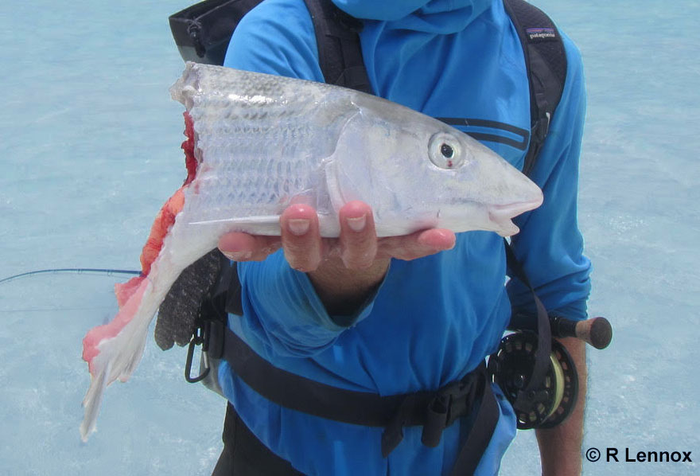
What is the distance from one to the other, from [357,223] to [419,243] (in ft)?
0.41

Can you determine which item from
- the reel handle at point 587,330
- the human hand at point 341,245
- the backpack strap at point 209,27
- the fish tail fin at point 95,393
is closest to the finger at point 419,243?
the human hand at point 341,245

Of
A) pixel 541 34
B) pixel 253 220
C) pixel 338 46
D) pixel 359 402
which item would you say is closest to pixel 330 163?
pixel 253 220

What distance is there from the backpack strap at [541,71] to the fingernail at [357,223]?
2.54 feet

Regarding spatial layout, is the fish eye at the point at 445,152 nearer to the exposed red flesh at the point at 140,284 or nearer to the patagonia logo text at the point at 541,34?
the exposed red flesh at the point at 140,284

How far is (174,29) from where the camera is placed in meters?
1.77

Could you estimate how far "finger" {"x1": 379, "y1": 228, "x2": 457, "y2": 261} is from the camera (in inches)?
44.4

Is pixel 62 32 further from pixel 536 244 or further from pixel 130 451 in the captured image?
pixel 536 244

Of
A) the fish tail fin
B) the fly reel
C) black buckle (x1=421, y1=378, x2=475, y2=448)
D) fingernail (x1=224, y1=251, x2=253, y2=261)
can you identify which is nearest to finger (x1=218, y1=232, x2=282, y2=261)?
fingernail (x1=224, y1=251, x2=253, y2=261)

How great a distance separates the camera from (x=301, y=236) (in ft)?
3.63

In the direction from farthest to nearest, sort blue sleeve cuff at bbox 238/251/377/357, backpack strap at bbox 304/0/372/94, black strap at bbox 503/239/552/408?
1. black strap at bbox 503/239/552/408
2. backpack strap at bbox 304/0/372/94
3. blue sleeve cuff at bbox 238/251/377/357

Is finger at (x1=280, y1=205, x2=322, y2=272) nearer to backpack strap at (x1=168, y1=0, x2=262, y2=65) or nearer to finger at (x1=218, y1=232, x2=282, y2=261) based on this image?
finger at (x1=218, y1=232, x2=282, y2=261)

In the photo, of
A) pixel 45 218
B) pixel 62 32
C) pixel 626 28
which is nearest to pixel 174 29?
pixel 45 218

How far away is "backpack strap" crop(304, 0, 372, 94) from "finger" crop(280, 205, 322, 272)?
478 mm

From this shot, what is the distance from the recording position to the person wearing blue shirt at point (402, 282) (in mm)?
1412
